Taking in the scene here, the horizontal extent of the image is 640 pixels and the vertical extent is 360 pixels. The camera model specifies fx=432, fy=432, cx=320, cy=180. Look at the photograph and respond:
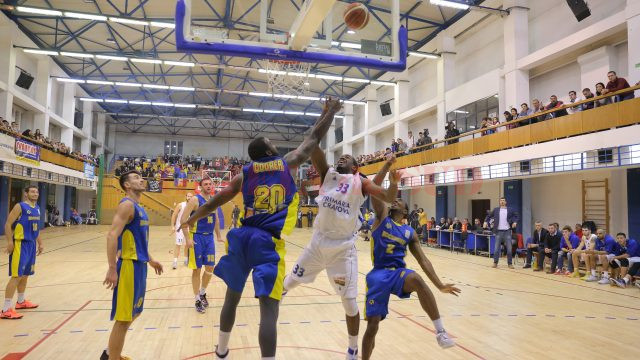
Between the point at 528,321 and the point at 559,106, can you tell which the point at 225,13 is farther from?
the point at 528,321

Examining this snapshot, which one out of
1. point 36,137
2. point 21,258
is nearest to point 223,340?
point 21,258

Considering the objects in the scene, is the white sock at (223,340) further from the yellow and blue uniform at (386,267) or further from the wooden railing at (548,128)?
the wooden railing at (548,128)

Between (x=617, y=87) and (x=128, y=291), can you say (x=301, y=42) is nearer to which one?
(x=128, y=291)

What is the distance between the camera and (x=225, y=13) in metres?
19.4

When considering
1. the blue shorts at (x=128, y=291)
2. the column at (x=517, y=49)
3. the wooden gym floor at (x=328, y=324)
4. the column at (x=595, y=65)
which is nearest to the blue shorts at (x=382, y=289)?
the wooden gym floor at (x=328, y=324)

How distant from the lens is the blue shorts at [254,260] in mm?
2941

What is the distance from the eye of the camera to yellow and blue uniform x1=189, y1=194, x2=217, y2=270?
6.18m

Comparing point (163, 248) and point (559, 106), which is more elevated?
point (559, 106)

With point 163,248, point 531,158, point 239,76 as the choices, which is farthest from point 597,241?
point 239,76

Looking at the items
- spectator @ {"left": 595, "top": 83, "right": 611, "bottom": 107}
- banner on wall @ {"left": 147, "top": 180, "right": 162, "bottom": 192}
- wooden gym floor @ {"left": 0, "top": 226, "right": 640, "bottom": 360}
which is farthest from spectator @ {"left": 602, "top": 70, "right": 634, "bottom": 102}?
banner on wall @ {"left": 147, "top": 180, "right": 162, "bottom": 192}

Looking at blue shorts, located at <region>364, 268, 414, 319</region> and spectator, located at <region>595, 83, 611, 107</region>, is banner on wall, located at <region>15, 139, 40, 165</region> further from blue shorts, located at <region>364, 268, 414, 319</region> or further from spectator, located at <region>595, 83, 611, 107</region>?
spectator, located at <region>595, 83, 611, 107</region>

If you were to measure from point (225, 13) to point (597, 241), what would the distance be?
55.0ft

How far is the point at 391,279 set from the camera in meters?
3.71

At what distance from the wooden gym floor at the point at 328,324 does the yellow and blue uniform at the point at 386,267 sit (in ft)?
3.27
